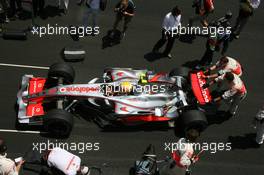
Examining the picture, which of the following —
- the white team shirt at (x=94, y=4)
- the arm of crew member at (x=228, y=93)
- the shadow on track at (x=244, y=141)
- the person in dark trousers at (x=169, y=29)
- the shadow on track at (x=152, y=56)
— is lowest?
the shadow on track at (x=244, y=141)

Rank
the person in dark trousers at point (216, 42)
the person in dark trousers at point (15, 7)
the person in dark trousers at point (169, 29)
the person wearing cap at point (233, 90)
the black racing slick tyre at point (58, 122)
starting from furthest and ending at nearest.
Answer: the person in dark trousers at point (15, 7) < the person in dark trousers at point (216, 42) < the person in dark trousers at point (169, 29) < the person wearing cap at point (233, 90) < the black racing slick tyre at point (58, 122)

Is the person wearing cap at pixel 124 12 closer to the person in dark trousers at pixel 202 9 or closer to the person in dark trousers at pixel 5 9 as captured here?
the person in dark trousers at pixel 202 9

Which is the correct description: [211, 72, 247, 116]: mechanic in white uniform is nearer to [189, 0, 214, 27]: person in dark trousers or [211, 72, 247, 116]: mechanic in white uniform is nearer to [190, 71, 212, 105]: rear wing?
[190, 71, 212, 105]: rear wing

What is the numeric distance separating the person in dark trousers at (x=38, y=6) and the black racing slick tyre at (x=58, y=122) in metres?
5.52

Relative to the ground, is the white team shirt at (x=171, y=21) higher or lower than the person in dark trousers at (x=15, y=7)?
lower

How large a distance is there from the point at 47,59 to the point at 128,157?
185 inches

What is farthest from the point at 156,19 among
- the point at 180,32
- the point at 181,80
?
the point at 181,80

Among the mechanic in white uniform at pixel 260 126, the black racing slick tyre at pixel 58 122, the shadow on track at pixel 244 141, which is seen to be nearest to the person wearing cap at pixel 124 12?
the black racing slick tyre at pixel 58 122

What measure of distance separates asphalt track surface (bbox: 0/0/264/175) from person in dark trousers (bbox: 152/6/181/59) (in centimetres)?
29

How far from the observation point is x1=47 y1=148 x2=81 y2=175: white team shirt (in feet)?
33.7

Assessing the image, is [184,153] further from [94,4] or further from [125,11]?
[94,4]

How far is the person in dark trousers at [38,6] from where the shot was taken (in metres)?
15.7

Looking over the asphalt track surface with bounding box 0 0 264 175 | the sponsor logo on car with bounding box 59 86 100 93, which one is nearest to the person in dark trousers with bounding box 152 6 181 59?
the asphalt track surface with bounding box 0 0 264 175

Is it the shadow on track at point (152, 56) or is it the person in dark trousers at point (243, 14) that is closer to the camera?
the shadow on track at point (152, 56)
